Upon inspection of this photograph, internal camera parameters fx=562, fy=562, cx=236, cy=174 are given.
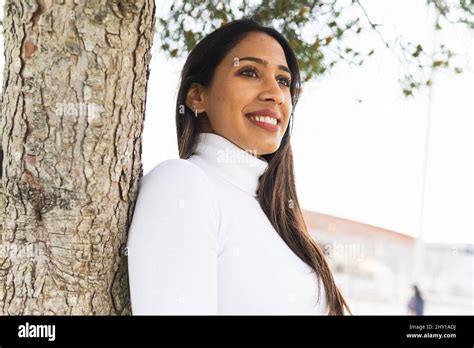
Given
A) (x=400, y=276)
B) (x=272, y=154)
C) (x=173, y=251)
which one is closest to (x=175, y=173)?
(x=173, y=251)

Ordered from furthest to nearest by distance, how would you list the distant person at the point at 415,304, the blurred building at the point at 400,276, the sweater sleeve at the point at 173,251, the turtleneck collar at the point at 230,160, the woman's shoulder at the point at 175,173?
the blurred building at the point at 400,276 → the distant person at the point at 415,304 → the turtleneck collar at the point at 230,160 → the woman's shoulder at the point at 175,173 → the sweater sleeve at the point at 173,251

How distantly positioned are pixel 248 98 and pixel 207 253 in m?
0.71

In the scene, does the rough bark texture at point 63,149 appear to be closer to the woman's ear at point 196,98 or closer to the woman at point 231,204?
the woman at point 231,204

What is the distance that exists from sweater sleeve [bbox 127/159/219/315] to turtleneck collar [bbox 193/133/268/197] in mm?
356

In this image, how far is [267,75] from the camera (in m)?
2.06

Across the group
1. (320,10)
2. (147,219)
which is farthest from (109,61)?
(320,10)

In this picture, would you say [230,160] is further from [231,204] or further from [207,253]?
[207,253]

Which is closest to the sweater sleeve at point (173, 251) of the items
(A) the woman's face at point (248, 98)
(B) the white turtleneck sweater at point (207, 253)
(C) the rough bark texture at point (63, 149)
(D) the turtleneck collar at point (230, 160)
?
(B) the white turtleneck sweater at point (207, 253)

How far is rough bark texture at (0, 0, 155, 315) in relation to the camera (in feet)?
4.85

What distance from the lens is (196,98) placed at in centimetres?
210

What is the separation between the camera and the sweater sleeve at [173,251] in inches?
56.7

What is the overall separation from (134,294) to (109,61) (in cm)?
63
